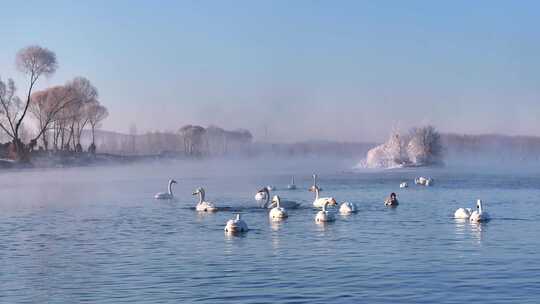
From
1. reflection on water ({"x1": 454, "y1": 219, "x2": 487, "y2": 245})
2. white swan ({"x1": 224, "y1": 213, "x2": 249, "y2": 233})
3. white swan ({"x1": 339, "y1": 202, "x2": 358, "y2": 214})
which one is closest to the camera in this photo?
reflection on water ({"x1": 454, "y1": 219, "x2": 487, "y2": 245})

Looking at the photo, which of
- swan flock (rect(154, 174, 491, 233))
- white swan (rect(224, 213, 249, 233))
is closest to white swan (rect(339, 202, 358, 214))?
swan flock (rect(154, 174, 491, 233))

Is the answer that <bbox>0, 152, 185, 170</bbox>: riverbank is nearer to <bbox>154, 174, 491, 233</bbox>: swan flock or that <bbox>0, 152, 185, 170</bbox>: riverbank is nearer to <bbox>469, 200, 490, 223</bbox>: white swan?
<bbox>154, 174, 491, 233</bbox>: swan flock

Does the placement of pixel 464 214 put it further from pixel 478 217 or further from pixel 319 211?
pixel 319 211

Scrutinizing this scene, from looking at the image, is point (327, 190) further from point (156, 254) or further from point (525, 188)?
point (156, 254)

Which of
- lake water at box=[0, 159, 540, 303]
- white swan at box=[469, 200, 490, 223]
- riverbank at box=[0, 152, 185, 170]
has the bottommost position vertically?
lake water at box=[0, 159, 540, 303]

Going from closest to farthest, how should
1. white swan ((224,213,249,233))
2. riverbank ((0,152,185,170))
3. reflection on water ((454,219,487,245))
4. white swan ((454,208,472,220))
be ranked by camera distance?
reflection on water ((454,219,487,245))
white swan ((224,213,249,233))
white swan ((454,208,472,220))
riverbank ((0,152,185,170))

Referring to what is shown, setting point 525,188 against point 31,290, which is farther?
point 525,188

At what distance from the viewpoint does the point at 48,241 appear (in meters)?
29.3

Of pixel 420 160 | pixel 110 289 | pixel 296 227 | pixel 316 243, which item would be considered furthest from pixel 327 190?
pixel 420 160

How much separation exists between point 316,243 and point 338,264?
A: 4.75 m

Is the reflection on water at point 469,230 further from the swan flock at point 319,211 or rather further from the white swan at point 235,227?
the white swan at point 235,227

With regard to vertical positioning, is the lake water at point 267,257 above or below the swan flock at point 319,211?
below

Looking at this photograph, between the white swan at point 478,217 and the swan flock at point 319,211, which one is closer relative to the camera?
the swan flock at point 319,211

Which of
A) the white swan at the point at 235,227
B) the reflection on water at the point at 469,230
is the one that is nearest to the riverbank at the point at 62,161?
the white swan at the point at 235,227
